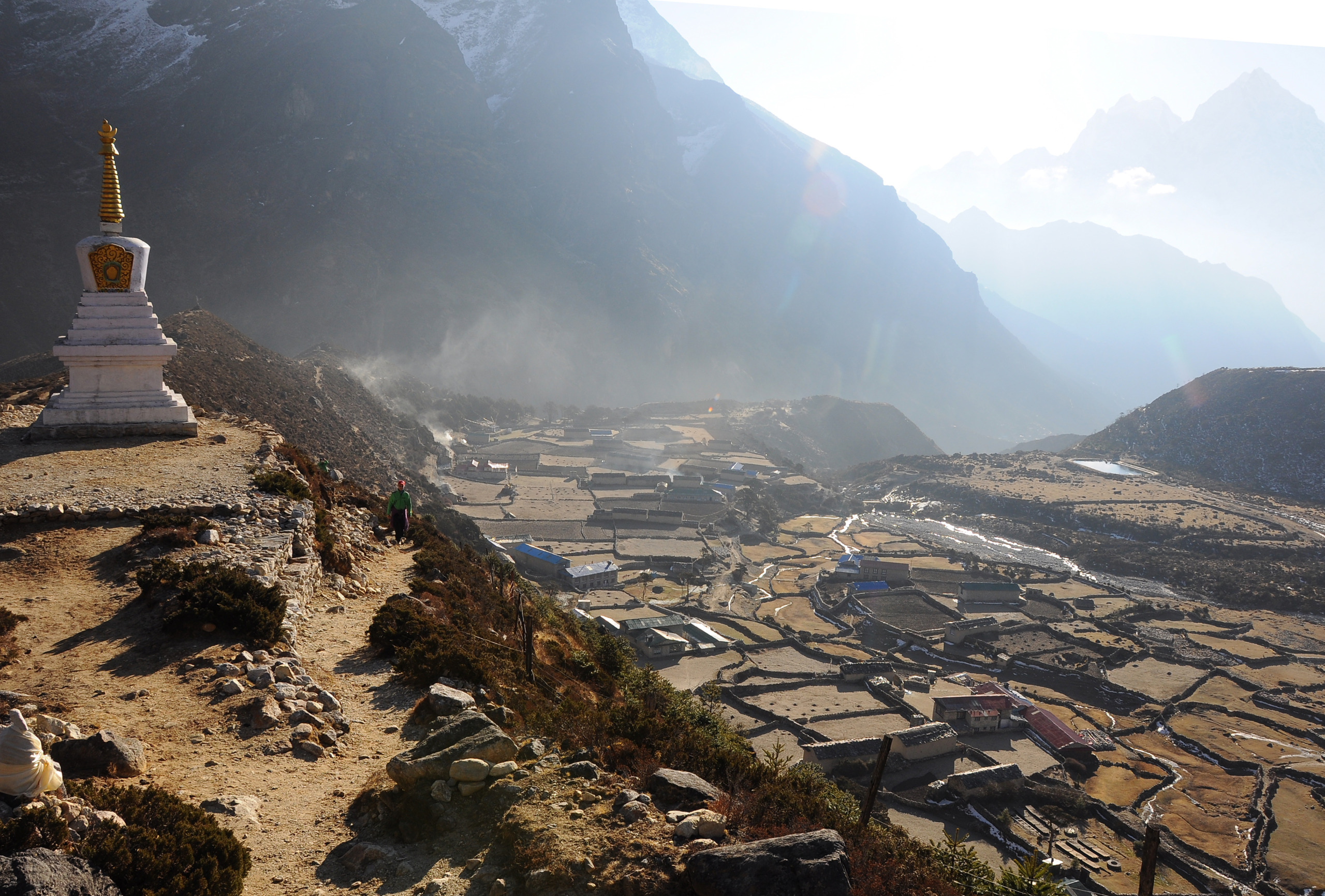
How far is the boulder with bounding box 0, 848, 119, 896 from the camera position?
12.0 feet

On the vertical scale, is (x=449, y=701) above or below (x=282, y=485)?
below

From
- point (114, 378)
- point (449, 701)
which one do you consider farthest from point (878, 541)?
point (449, 701)

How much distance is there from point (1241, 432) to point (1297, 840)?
2783 inches

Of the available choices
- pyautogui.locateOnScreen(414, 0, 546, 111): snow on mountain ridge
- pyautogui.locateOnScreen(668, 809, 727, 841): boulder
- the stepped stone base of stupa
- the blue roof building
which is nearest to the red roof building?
the blue roof building

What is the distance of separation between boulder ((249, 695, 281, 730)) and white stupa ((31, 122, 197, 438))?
11388mm

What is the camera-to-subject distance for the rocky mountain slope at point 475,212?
96.3 metres

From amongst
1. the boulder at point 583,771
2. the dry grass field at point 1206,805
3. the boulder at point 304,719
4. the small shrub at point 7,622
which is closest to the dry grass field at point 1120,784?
the dry grass field at point 1206,805

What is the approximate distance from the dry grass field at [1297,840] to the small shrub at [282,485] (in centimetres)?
2590

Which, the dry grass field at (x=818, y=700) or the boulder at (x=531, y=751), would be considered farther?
the dry grass field at (x=818, y=700)

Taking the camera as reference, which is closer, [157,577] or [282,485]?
[157,577]

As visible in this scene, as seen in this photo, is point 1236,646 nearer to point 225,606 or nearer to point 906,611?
point 906,611

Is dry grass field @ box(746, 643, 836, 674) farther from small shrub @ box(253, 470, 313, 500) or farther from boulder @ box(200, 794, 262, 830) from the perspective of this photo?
boulder @ box(200, 794, 262, 830)

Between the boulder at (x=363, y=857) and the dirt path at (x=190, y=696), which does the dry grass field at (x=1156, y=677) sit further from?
the boulder at (x=363, y=857)

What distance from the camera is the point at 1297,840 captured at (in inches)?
832
